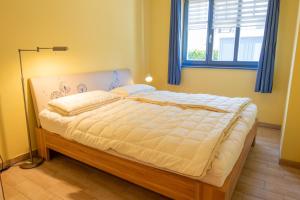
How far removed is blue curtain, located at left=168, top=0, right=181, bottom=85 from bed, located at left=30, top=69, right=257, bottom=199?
1.56m

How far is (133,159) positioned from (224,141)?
0.76 m

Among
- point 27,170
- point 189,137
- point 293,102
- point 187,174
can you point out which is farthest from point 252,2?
point 27,170

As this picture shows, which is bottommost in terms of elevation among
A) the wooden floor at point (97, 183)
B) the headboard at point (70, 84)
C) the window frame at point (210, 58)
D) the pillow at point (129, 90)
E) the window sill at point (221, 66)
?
the wooden floor at point (97, 183)

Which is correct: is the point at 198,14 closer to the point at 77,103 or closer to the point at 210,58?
the point at 210,58

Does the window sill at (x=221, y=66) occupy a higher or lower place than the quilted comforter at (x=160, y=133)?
higher

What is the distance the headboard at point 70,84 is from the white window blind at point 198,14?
1.66 meters

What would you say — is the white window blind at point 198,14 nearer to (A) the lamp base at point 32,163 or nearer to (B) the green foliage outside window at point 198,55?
(B) the green foliage outside window at point 198,55

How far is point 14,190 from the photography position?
2057mm

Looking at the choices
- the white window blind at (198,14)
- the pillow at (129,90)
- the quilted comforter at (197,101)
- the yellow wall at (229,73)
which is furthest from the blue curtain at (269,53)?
the pillow at (129,90)

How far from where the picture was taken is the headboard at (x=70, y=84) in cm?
254

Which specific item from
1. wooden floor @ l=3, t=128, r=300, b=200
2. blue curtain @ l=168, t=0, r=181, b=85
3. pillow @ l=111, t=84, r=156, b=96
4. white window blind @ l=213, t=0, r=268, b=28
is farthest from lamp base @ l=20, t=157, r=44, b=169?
white window blind @ l=213, t=0, r=268, b=28

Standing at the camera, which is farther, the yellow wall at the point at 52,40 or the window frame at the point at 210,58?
the window frame at the point at 210,58

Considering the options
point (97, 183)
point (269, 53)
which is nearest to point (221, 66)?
point (269, 53)

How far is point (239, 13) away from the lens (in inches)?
144
